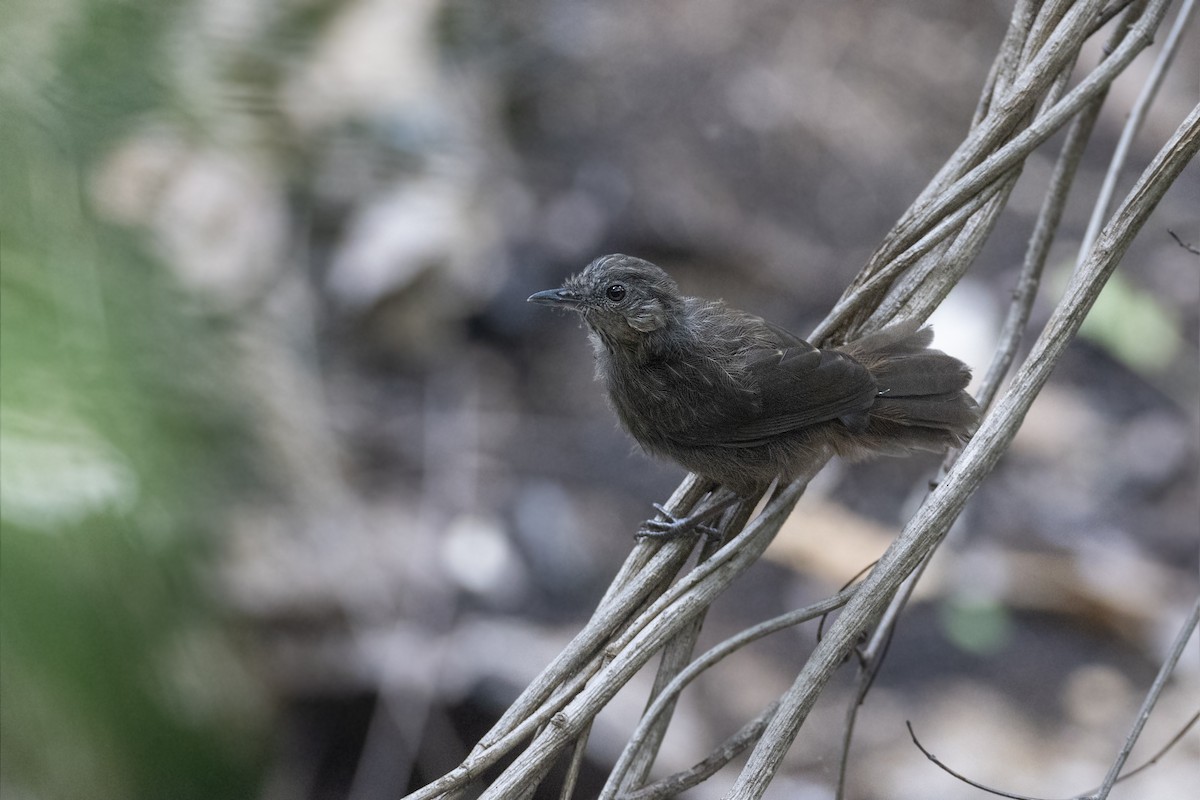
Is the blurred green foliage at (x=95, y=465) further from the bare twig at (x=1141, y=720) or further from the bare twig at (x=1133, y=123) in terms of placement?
the bare twig at (x=1133, y=123)

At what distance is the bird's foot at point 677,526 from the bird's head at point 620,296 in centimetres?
77

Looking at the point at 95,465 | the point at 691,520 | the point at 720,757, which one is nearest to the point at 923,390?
the point at 691,520

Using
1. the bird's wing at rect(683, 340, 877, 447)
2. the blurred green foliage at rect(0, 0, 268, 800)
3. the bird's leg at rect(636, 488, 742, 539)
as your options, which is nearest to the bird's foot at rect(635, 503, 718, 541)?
the bird's leg at rect(636, 488, 742, 539)

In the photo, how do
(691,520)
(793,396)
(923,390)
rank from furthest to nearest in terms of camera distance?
(793,396), (923,390), (691,520)

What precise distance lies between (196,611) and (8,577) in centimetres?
54

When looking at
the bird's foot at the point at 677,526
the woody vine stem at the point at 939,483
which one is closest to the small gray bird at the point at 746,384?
the bird's foot at the point at 677,526

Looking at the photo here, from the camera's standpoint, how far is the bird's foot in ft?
6.69

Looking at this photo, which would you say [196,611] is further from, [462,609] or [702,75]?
[702,75]

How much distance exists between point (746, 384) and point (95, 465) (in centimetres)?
200

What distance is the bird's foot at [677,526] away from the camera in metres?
2.04

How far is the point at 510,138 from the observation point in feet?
23.0

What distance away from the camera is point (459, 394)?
240 inches

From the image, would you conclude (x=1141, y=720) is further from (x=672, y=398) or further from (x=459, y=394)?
(x=459, y=394)

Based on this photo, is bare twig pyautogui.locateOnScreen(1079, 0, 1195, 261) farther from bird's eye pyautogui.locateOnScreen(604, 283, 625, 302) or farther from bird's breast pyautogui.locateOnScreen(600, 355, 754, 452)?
bird's eye pyautogui.locateOnScreen(604, 283, 625, 302)
